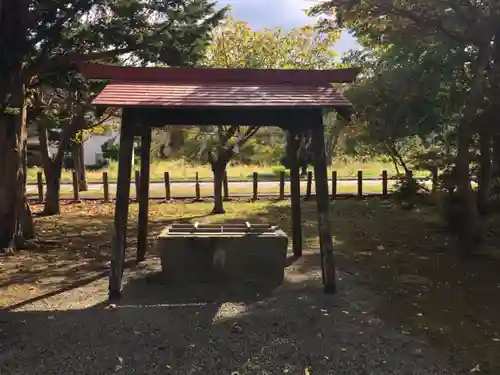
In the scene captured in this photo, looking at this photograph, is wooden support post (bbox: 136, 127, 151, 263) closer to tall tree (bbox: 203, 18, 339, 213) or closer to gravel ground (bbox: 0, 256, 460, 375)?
gravel ground (bbox: 0, 256, 460, 375)

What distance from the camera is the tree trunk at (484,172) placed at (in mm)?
10633

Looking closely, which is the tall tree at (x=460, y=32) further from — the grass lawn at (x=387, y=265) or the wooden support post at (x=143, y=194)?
the wooden support post at (x=143, y=194)

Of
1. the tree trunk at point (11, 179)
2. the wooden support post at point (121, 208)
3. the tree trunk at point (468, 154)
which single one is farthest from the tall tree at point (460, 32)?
the tree trunk at point (11, 179)

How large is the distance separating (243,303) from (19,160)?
20.7 feet

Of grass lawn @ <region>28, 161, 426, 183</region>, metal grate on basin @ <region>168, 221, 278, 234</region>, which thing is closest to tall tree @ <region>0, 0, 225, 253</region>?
metal grate on basin @ <region>168, 221, 278, 234</region>

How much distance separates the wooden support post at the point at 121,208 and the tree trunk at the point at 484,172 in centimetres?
702

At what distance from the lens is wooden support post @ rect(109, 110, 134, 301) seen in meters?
7.00

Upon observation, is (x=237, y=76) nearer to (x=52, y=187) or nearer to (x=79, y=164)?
(x=52, y=187)

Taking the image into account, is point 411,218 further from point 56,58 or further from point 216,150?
point 56,58

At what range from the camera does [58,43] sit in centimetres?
1005

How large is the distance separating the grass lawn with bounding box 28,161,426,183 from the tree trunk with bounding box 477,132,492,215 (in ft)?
63.8

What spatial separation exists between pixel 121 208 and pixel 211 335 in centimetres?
234

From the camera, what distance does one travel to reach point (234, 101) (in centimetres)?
675

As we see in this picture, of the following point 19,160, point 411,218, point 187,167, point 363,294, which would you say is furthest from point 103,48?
point 187,167
